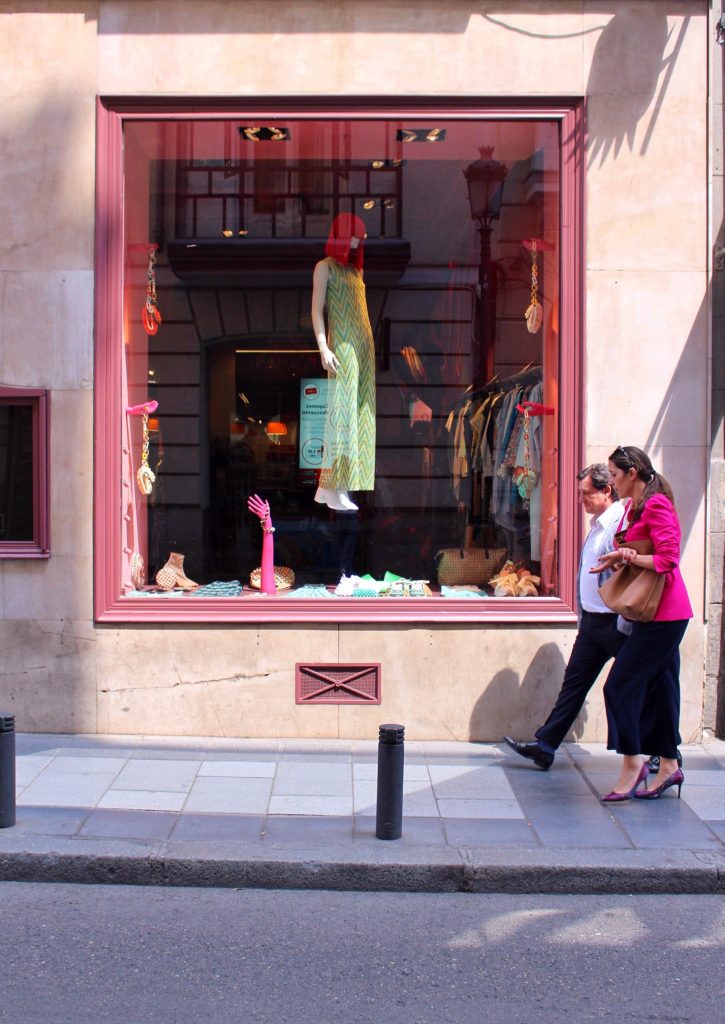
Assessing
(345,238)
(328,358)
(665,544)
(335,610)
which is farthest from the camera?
(345,238)

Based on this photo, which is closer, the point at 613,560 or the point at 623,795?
the point at 613,560

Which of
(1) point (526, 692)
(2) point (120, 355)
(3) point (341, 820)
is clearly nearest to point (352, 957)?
(3) point (341, 820)

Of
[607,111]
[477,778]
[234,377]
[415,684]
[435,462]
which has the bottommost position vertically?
[477,778]

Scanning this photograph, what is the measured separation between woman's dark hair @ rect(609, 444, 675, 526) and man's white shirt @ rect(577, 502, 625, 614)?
510 mm

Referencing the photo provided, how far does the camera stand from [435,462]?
884cm

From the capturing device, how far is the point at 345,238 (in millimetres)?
8328

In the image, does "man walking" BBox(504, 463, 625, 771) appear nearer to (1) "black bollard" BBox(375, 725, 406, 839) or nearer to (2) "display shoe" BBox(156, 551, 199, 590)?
(1) "black bollard" BBox(375, 725, 406, 839)

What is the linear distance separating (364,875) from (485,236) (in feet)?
18.2

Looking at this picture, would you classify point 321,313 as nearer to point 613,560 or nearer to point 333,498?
point 333,498

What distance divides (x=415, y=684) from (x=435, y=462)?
2225 millimetres

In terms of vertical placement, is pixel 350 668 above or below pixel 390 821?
above

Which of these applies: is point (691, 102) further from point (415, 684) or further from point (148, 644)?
point (148, 644)

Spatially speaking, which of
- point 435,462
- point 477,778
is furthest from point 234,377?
point 477,778

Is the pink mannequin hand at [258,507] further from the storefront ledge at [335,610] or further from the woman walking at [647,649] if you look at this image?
the woman walking at [647,649]
